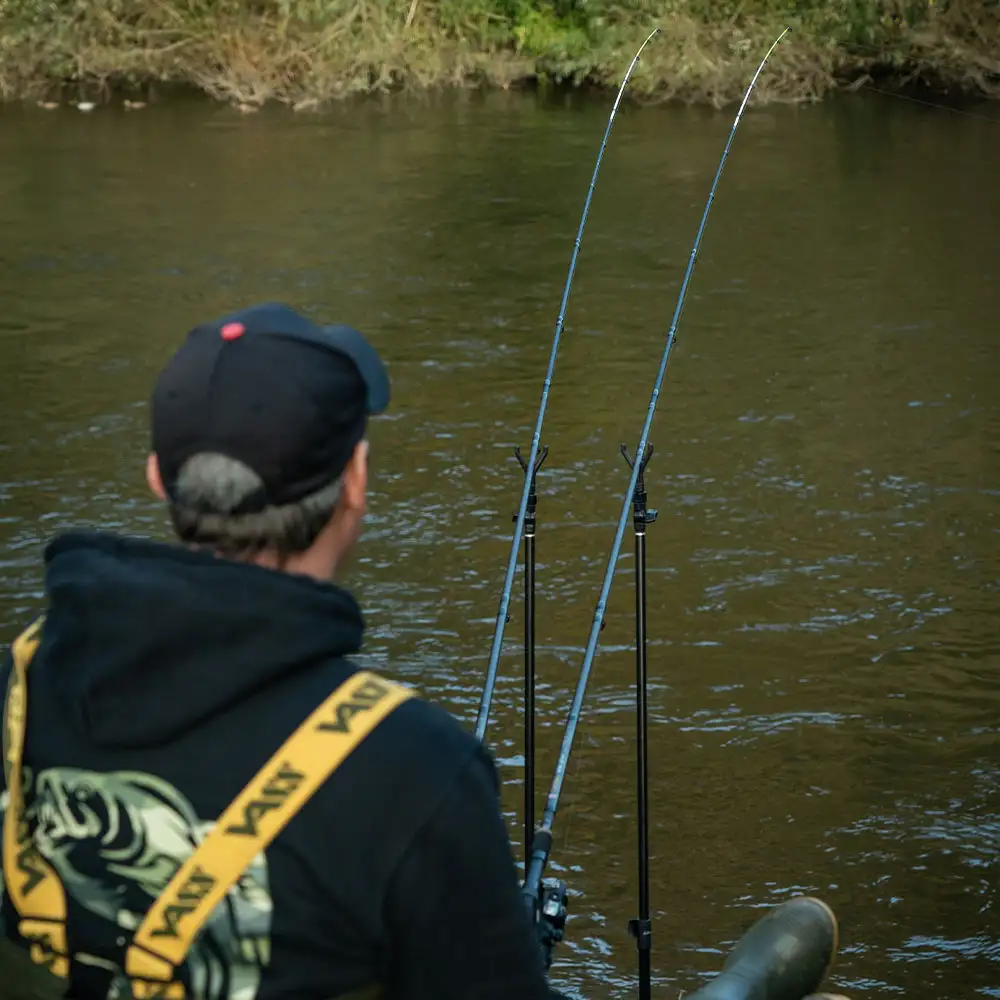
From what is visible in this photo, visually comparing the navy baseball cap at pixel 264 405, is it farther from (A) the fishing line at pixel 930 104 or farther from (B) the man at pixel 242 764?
(A) the fishing line at pixel 930 104

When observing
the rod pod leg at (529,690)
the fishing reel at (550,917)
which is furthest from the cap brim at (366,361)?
the rod pod leg at (529,690)

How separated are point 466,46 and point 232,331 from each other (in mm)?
14940

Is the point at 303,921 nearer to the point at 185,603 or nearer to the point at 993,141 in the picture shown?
the point at 185,603

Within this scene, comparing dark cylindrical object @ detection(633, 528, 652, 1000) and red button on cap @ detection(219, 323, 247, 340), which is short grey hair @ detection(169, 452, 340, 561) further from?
dark cylindrical object @ detection(633, 528, 652, 1000)

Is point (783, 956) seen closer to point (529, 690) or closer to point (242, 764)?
point (529, 690)

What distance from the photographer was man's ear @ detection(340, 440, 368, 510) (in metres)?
1.37

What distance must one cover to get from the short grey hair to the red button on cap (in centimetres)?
9

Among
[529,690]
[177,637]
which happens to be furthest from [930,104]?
[177,637]

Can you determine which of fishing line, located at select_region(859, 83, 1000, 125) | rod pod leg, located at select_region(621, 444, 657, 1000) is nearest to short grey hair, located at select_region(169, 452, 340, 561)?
rod pod leg, located at select_region(621, 444, 657, 1000)

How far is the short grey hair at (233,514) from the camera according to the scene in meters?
1.32

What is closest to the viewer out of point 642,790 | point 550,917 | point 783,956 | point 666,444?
point 550,917

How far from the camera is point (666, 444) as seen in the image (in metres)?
6.86

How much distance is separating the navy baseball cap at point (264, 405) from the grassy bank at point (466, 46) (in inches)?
534

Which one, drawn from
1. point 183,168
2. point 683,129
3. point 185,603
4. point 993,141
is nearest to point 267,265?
point 183,168
